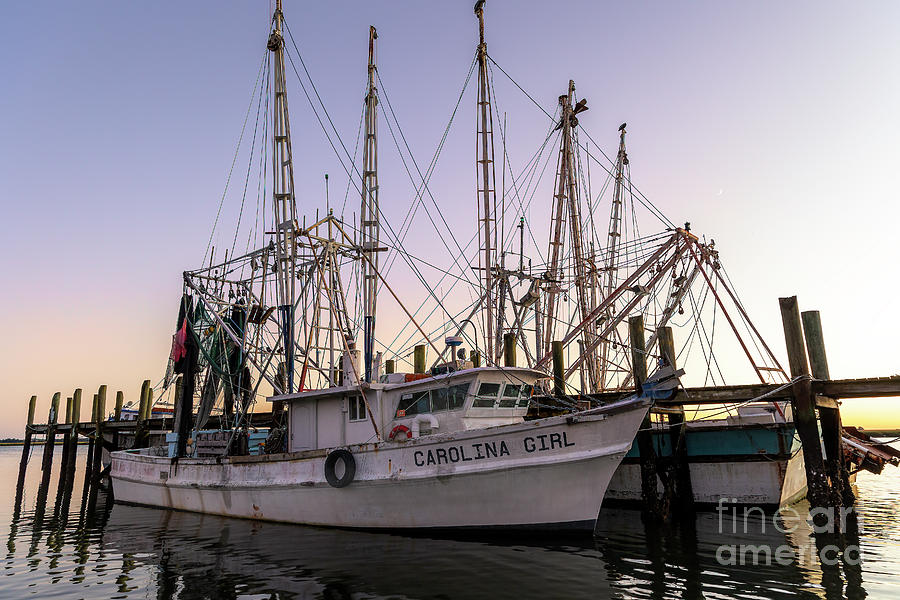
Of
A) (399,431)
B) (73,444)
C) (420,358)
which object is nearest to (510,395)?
(399,431)

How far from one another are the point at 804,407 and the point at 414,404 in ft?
32.5

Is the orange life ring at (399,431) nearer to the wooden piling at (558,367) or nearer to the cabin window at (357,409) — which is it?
the cabin window at (357,409)

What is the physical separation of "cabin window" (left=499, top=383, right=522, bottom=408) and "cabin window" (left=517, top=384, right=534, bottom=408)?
16 cm

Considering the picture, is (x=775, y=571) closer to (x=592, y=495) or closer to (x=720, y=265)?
(x=592, y=495)

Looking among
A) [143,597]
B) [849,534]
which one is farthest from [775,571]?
[143,597]

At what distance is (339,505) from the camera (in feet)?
50.7

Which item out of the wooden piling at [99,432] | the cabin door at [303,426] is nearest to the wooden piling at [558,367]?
the cabin door at [303,426]

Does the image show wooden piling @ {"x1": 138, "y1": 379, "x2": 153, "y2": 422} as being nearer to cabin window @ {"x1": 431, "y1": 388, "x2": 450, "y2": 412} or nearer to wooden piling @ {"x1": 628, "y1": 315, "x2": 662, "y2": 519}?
cabin window @ {"x1": 431, "y1": 388, "x2": 450, "y2": 412}

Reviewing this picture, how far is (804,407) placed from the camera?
1500cm

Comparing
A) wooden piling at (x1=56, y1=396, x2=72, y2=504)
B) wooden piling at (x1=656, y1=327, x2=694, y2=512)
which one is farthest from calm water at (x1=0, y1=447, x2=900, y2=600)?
wooden piling at (x1=56, y1=396, x2=72, y2=504)

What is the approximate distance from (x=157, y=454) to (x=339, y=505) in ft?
41.2

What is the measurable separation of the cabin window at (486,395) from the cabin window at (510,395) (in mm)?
267

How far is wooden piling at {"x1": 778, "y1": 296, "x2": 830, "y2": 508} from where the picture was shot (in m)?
14.6

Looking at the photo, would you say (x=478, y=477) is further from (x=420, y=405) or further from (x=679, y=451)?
(x=679, y=451)
